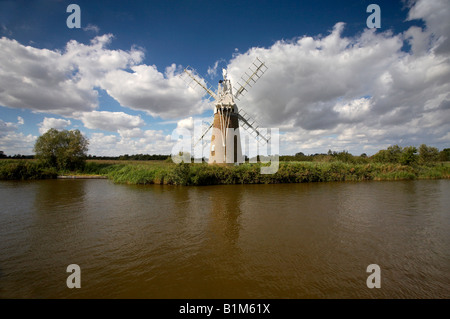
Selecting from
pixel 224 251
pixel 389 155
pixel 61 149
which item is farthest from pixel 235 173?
pixel 389 155

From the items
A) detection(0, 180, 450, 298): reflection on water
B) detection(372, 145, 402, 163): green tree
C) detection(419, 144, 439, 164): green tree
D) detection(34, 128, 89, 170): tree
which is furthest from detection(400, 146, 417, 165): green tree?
detection(34, 128, 89, 170): tree

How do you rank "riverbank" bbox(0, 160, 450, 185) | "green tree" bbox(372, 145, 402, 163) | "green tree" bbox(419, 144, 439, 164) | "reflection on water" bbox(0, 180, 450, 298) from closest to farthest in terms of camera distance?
"reflection on water" bbox(0, 180, 450, 298)
"riverbank" bbox(0, 160, 450, 185)
"green tree" bbox(372, 145, 402, 163)
"green tree" bbox(419, 144, 439, 164)

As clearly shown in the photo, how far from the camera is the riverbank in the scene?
1689 centimetres

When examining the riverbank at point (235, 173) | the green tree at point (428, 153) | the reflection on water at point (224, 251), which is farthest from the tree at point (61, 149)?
the green tree at point (428, 153)

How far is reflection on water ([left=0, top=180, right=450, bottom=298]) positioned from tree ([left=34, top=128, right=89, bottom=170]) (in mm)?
19195

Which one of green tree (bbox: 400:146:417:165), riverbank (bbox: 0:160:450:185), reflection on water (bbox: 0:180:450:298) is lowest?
reflection on water (bbox: 0:180:450:298)

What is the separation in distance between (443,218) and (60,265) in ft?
42.3

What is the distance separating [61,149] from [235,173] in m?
23.6

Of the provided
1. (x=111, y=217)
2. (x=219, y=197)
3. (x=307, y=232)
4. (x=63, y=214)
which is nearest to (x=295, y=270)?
(x=307, y=232)

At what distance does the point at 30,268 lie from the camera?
432 centimetres

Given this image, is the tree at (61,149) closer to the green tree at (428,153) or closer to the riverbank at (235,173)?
→ the riverbank at (235,173)

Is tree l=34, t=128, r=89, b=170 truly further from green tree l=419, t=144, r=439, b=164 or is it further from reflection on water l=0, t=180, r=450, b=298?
green tree l=419, t=144, r=439, b=164

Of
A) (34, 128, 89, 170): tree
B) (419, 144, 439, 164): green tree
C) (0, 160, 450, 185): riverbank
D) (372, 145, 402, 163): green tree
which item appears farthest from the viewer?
(419, 144, 439, 164): green tree

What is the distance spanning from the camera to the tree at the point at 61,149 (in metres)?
25.1
